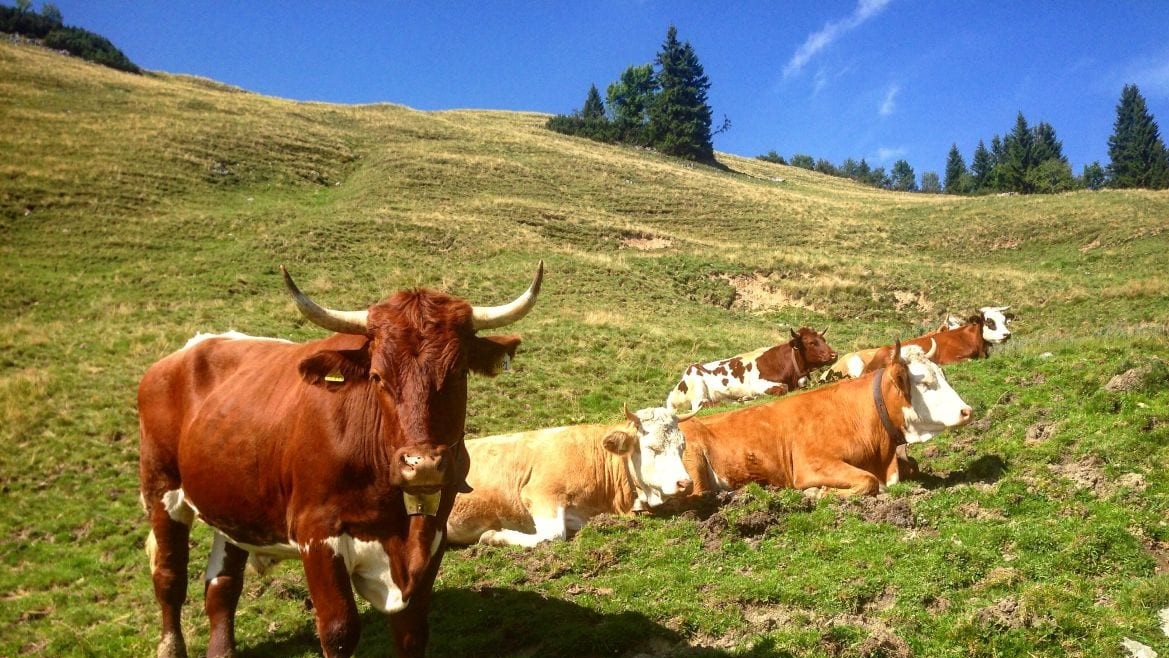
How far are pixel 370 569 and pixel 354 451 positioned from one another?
0.76 meters

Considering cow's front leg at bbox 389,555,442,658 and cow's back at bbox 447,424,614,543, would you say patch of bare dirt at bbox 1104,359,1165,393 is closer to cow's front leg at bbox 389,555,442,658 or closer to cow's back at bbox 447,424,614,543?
cow's back at bbox 447,424,614,543

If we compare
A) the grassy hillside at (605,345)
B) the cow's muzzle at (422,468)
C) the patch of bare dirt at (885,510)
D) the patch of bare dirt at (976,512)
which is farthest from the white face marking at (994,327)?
the cow's muzzle at (422,468)

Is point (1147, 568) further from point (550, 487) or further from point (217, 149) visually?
point (217, 149)

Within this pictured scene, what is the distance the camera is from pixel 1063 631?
5.07 meters

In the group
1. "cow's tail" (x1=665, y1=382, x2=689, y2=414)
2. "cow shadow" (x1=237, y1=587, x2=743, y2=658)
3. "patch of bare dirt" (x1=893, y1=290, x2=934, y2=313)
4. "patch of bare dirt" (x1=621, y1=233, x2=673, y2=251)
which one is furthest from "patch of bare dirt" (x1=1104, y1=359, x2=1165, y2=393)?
"patch of bare dirt" (x1=621, y1=233, x2=673, y2=251)

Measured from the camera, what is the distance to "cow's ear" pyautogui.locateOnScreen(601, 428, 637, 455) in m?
9.27

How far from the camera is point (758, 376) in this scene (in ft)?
56.2

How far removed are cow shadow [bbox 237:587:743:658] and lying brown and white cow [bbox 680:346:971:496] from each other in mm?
3070

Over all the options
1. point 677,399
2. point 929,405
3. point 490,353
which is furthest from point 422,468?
point 677,399

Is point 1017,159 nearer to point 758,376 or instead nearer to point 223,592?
point 758,376

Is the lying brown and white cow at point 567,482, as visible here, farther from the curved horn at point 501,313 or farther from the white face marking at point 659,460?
the curved horn at point 501,313

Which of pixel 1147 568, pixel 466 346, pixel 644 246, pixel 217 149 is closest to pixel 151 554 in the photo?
pixel 466 346

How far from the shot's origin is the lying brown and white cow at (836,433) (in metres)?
9.15

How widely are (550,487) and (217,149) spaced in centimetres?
4598
